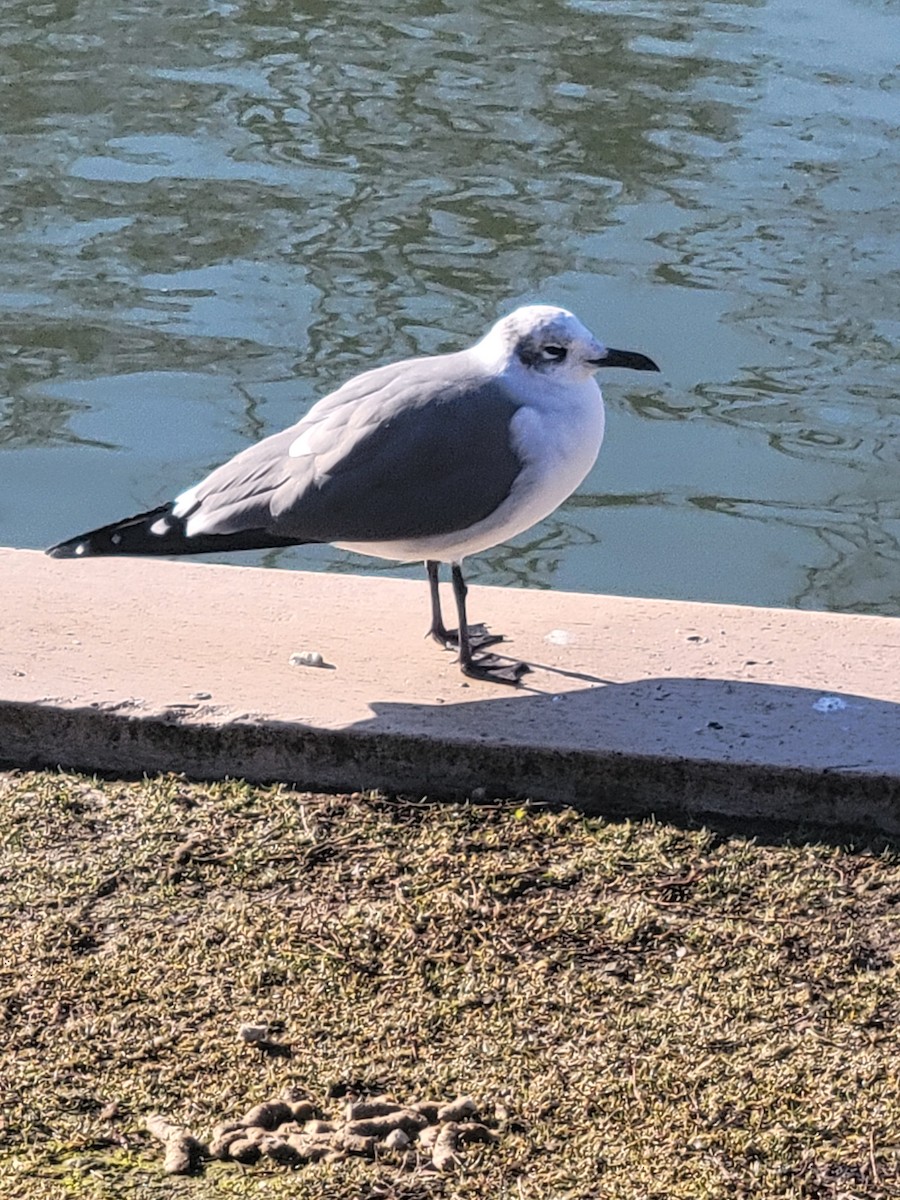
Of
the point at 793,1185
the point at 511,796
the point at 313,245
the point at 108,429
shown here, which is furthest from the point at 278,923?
the point at 313,245

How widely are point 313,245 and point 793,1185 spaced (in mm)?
6120

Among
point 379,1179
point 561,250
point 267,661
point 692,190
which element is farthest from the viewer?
point 692,190

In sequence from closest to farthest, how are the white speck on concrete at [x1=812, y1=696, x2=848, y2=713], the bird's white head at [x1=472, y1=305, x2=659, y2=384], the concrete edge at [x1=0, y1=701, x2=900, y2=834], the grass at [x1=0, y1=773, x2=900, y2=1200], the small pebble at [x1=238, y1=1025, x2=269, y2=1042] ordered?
the grass at [x1=0, y1=773, x2=900, y2=1200], the small pebble at [x1=238, y1=1025, x2=269, y2=1042], the concrete edge at [x1=0, y1=701, x2=900, y2=834], the white speck on concrete at [x1=812, y1=696, x2=848, y2=713], the bird's white head at [x1=472, y1=305, x2=659, y2=384]

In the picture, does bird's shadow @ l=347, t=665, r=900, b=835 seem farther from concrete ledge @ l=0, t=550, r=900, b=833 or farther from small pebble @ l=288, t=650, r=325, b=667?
small pebble @ l=288, t=650, r=325, b=667

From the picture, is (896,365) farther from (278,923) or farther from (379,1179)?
(379,1179)

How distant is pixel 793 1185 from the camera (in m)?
2.76

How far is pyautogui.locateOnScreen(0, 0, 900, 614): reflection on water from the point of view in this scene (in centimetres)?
663

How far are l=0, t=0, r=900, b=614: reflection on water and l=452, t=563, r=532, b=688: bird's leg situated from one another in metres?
2.07

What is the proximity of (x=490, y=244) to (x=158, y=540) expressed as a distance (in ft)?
14.9

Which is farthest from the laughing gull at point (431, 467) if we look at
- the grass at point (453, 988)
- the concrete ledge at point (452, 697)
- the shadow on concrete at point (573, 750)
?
the grass at point (453, 988)

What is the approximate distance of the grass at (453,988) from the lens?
2812mm

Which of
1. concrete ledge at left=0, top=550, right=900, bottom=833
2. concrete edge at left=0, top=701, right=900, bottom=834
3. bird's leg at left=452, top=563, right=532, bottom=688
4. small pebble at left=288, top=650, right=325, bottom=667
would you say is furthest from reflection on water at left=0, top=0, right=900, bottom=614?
concrete edge at left=0, top=701, right=900, bottom=834

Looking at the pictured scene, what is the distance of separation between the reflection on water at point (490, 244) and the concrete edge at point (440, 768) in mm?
2453

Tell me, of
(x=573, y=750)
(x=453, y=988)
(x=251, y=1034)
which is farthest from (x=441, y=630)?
(x=251, y=1034)
